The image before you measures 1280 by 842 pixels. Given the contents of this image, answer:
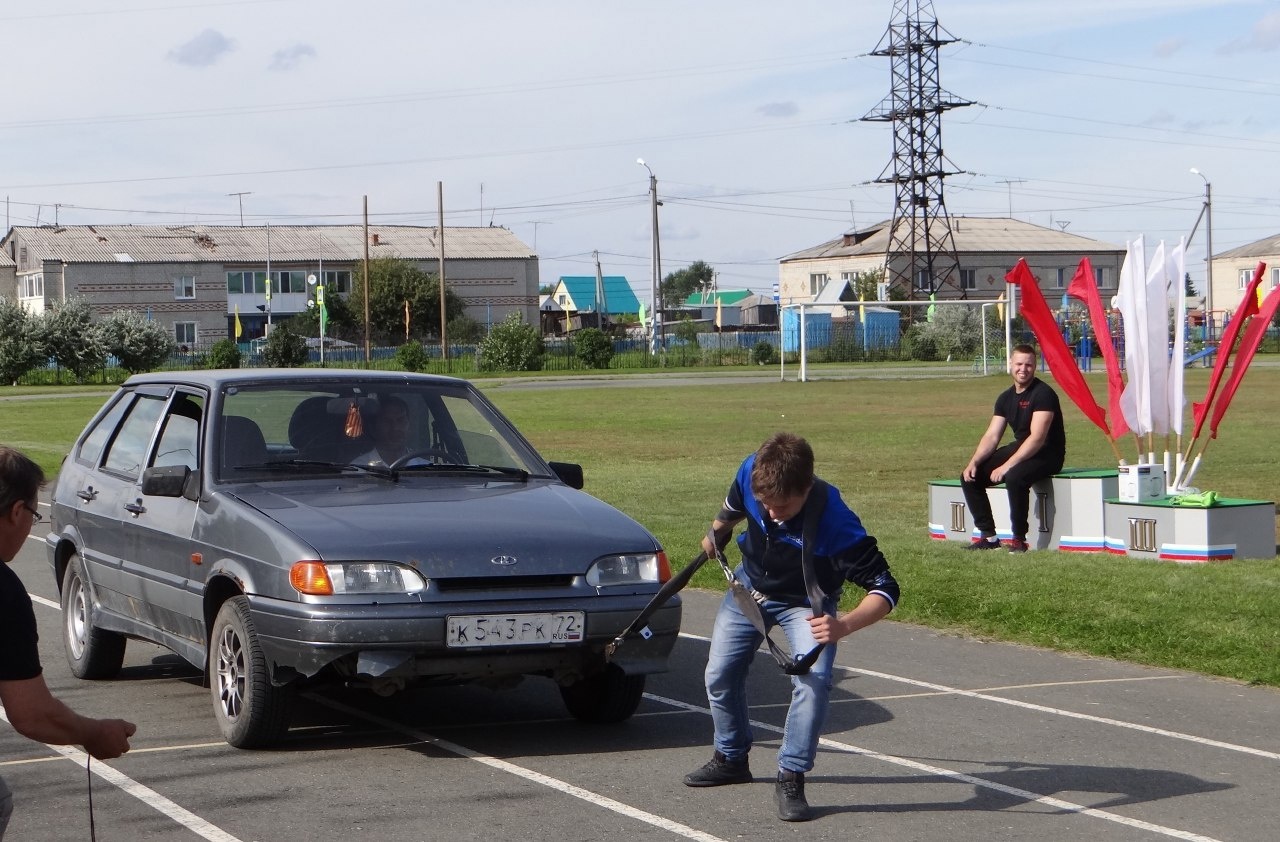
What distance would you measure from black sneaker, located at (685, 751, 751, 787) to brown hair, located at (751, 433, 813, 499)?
1.22 meters

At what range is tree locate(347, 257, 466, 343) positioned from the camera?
323 ft

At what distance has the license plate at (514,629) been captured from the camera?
643 cm

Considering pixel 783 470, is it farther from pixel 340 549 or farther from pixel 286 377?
pixel 286 377

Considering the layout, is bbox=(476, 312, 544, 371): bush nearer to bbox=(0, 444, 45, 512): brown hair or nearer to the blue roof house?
bbox=(0, 444, 45, 512): brown hair

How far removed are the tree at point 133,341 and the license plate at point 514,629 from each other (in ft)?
216

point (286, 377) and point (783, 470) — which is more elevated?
point (286, 377)

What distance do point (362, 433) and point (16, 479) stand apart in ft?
14.1

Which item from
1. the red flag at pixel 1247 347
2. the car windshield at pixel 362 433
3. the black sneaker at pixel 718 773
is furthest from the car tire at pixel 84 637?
the red flag at pixel 1247 347

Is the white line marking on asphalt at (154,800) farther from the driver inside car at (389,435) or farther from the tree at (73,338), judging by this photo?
the tree at (73,338)

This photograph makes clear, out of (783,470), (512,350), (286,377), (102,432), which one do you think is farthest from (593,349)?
(783,470)

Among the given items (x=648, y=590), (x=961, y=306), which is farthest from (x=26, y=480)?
(x=961, y=306)

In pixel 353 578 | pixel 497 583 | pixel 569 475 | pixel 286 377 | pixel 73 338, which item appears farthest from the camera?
pixel 73 338

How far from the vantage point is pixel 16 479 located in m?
3.61

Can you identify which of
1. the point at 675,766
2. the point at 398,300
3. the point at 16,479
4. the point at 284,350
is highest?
the point at 398,300
